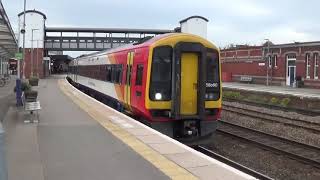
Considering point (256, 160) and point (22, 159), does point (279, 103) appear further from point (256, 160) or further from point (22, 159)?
point (22, 159)

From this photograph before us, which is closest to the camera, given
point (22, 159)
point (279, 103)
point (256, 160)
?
point (22, 159)

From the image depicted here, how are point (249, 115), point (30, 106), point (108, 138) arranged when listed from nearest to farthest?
point (108, 138) → point (30, 106) → point (249, 115)

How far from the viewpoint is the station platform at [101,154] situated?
7798mm

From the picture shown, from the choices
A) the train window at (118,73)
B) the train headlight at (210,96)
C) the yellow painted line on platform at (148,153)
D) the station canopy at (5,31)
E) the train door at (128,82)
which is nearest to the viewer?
the yellow painted line on platform at (148,153)

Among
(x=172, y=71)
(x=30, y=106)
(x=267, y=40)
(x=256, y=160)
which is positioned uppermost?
(x=267, y=40)

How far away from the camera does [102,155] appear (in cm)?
943

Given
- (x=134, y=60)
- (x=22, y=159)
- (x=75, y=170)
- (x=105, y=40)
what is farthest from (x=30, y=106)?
(x=105, y=40)

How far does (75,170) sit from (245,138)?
8529 millimetres

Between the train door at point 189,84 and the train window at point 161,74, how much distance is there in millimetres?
370

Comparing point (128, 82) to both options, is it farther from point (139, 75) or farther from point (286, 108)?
point (286, 108)

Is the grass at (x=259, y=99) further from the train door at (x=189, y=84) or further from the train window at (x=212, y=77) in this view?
the train door at (x=189, y=84)

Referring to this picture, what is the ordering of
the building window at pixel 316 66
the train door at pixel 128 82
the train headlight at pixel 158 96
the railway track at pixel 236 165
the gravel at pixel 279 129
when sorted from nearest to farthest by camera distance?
1. the railway track at pixel 236 165
2. the train headlight at pixel 158 96
3. the train door at pixel 128 82
4. the gravel at pixel 279 129
5. the building window at pixel 316 66

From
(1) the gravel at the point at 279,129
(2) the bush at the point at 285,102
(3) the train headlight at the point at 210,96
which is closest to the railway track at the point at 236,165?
(3) the train headlight at the point at 210,96

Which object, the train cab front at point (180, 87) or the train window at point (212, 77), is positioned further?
the train window at point (212, 77)
